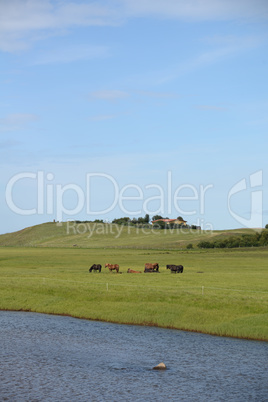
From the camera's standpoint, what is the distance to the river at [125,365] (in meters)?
22.3

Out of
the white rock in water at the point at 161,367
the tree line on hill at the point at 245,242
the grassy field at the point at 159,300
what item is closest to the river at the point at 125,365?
the white rock in water at the point at 161,367

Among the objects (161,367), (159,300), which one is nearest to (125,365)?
(161,367)

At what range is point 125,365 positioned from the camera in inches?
1054

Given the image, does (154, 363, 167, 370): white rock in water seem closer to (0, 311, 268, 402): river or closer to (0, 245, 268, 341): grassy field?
(0, 311, 268, 402): river

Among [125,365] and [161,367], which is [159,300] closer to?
[125,365]

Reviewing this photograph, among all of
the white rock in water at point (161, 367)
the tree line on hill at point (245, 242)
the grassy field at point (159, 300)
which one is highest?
the tree line on hill at point (245, 242)

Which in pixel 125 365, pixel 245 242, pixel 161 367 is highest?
pixel 245 242

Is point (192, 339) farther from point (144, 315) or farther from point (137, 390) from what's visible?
point (137, 390)

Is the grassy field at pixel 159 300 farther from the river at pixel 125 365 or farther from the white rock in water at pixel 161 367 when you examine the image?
the white rock in water at pixel 161 367

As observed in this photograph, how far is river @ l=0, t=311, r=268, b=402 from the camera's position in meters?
22.3

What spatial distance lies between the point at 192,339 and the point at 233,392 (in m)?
10.9

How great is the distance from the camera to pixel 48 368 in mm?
26281

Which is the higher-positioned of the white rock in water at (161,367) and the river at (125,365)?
Answer: the white rock in water at (161,367)

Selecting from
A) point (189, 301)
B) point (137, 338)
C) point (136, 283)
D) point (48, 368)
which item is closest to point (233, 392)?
point (48, 368)
